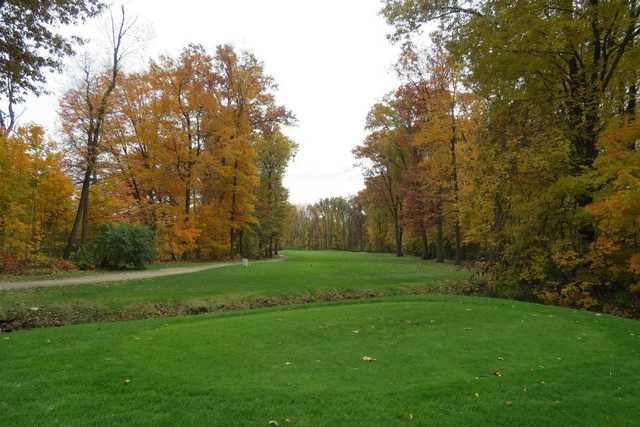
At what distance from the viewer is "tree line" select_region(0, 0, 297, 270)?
20.6 m

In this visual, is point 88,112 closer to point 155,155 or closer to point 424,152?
point 155,155

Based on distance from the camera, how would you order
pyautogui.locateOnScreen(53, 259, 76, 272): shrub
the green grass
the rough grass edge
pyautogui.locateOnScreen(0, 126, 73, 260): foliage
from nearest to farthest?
the green grass
the rough grass edge
pyautogui.locateOnScreen(53, 259, 76, 272): shrub
pyautogui.locateOnScreen(0, 126, 73, 260): foliage

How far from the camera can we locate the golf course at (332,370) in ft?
10.7

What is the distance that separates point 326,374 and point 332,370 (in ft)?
0.52

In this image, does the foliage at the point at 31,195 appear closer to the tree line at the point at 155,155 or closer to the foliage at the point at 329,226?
the tree line at the point at 155,155

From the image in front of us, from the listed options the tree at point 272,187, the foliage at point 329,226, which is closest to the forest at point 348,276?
the tree at point 272,187

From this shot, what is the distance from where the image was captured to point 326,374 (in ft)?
13.7

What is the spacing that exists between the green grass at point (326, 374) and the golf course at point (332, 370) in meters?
0.02

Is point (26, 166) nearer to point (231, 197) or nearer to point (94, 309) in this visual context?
point (231, 197)

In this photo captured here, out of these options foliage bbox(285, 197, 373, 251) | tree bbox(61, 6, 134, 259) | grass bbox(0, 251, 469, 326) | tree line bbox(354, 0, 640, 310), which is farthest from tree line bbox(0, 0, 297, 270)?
foliage bbox(285, 197, 373, 251)

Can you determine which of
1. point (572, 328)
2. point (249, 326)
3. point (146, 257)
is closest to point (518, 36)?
point (572, 328)

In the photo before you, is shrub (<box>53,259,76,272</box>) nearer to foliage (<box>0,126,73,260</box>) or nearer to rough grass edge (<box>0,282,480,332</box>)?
foliage (<box>0,126,73,260</box>)

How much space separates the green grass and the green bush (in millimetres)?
10409

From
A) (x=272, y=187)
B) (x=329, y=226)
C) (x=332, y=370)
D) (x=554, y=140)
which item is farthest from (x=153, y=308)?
(x=329, y=226)
